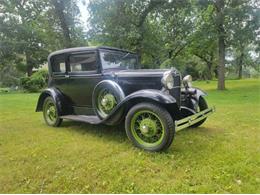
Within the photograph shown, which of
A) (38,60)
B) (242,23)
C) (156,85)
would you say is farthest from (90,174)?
(38,60)

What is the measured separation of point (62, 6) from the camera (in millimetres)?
13320

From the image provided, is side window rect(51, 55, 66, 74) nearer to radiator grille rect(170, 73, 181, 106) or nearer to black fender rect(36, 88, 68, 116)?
black fender rect(36, 88, 68, 116)

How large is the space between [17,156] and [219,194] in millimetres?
2727

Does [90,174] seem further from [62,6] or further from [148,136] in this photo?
[62,6]

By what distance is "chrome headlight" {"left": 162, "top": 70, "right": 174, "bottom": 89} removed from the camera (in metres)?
3.55

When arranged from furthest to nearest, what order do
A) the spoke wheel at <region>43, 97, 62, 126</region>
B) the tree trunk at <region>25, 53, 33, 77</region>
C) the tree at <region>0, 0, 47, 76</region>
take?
the tree trunk at <region>25, 53, 33, 77</region> < the tree at <region>0, 0, 47, 76</region> < the spoke wheel at <region>43, 97, 62, 126</region>

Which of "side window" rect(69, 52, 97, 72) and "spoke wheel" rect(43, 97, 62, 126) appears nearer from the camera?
"side window" rect(69, 52, 97, 72)

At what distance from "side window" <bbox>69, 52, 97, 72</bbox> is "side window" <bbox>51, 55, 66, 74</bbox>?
0.25 m

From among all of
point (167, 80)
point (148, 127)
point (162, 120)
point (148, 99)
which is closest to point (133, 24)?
point (167, 80)

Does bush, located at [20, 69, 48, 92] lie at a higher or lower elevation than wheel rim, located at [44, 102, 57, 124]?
higher

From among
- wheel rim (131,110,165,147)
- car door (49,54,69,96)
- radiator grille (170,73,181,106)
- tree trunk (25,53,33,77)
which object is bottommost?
wheel rim (131,110,165,147)

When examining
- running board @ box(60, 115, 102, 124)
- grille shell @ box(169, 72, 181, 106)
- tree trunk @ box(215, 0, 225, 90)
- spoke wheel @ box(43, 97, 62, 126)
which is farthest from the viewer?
tree trunk @ box(215, 0, 225, 90)

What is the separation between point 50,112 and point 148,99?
9.09ft

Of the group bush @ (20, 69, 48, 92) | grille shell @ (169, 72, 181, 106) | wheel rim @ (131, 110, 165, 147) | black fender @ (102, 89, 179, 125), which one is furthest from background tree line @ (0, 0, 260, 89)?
wheel rim @ (131, 110, 165, 147)
